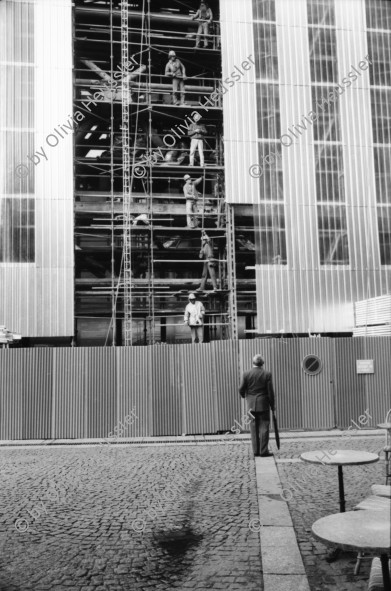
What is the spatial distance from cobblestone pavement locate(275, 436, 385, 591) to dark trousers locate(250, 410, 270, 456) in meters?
0.36

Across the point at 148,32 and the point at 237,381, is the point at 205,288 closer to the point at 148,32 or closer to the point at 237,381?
the point at 237,381

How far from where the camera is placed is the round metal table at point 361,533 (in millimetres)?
3227

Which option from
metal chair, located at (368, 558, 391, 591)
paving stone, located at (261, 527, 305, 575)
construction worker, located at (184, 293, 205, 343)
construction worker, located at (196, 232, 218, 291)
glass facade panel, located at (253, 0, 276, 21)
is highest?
glass facade panel, located at (253, 0, 276, 21)

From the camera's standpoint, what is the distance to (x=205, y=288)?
19.8m

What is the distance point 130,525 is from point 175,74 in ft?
56.9

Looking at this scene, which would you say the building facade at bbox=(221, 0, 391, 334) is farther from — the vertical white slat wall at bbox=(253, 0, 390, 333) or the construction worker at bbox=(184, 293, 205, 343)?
the construction worker at bbox=(184, 293, 205, 343)

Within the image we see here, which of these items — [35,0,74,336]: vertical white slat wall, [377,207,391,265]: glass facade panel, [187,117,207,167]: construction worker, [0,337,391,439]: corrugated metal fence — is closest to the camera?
[0,337,391,439]: corrugated metal fence

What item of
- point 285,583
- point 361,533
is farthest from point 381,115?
point 361,533

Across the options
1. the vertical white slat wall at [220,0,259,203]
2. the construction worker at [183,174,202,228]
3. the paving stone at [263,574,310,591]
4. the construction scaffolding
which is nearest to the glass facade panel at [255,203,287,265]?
the vertical white slat wall at [220,0,259,203]

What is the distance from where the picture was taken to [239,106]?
752 inches

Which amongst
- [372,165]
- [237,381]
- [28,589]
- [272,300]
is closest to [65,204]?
[272,300]

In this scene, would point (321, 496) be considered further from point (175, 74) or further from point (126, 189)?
point (175, 74)

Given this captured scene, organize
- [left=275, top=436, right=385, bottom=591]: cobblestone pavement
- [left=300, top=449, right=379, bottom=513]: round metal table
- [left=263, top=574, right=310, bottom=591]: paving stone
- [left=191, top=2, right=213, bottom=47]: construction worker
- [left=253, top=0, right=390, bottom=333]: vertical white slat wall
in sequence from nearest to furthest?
[left=263, top=574, right=310, bottom=591]: paving stone < [left=275, top=436, right=385, bottom=591]: cobblestone pavement < [left=300, top=449, right=379, bottom=513]: round metal table < [left=253, top=0, right=390, bottom=333]: vertical white slat wall < [left=191, top=2, right=213, bottom=47]: construction worker

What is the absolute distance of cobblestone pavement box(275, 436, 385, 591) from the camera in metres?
4.46
